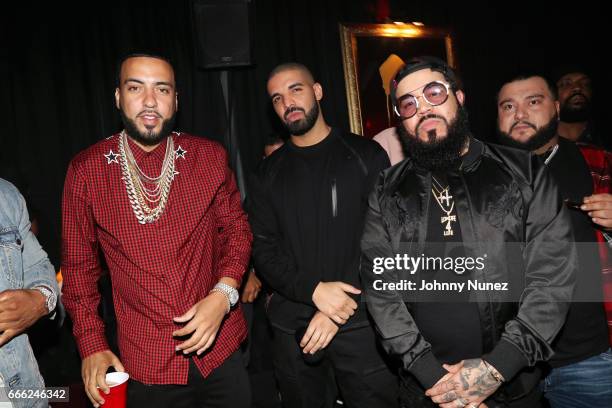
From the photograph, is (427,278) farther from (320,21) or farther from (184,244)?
(320,21)

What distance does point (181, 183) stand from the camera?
6.47ft

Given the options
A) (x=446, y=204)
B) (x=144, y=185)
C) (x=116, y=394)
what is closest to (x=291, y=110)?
(x=144, y=185)

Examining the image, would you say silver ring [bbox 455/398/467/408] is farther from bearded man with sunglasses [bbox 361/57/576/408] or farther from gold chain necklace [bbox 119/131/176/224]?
gold chain necklace [bbox 119/131/176/224]

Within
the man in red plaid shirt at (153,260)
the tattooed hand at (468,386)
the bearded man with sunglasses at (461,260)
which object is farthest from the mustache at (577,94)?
the man in red plaid shirt at (153,260)

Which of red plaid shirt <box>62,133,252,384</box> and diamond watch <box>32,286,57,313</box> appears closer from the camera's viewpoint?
diamond watch <box>32,286,57,313</box>

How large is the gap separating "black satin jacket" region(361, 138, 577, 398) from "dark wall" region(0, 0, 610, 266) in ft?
8.75

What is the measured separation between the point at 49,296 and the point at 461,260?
1659 mm

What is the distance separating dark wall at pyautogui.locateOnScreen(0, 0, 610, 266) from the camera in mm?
3482

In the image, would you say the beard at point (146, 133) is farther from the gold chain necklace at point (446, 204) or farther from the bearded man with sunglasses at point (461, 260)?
the gold chain necklace at point (446, 204)

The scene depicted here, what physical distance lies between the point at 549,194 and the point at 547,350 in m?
0.60

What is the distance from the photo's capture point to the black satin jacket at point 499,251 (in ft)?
5.36

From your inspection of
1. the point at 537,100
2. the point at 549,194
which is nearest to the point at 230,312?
the point at 549,194

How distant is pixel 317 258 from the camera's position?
232 centimetres

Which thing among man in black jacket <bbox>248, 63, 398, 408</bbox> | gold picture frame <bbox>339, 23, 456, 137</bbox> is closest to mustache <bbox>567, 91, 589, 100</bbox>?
gold picture frame <bbox>339, 23, 456, 137</bbox>
